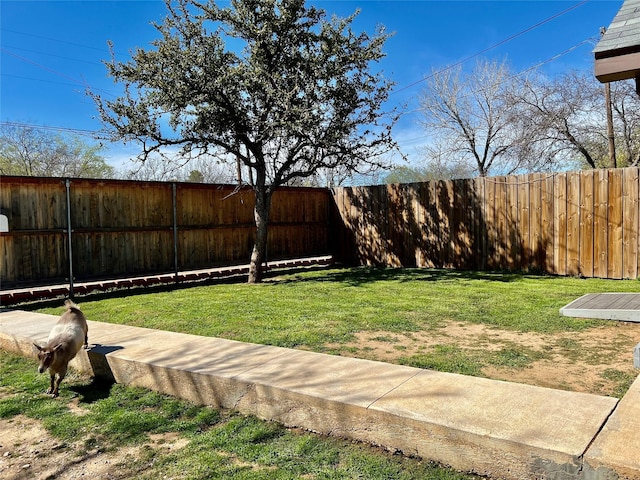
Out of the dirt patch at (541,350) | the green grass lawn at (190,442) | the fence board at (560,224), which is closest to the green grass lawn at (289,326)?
the green grass lawn at (190,442)

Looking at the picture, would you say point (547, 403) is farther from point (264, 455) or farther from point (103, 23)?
point (103, 23)

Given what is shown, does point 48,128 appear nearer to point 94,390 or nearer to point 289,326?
point 289,326

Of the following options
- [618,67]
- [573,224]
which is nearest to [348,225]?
[573,224]

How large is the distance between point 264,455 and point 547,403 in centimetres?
150

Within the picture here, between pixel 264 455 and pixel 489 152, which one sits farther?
pixel 489 152

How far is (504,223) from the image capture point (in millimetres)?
9203

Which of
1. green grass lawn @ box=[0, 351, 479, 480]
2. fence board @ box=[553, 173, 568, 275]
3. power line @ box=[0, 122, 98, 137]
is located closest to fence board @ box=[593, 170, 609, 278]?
fence board @ box=[553, 173, 568, 275]

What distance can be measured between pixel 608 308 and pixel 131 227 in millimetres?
7628

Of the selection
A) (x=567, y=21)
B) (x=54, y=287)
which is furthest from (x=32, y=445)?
(x=567, y=21)

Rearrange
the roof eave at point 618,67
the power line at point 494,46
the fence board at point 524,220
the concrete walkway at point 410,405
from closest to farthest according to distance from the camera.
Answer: the concrete walkway at point 410,405
the roof eave at point 618,67
the fence board at point 524,220
the power line at point 494,46

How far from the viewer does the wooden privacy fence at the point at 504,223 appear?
26.0ft

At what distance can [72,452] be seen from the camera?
8.41 ft

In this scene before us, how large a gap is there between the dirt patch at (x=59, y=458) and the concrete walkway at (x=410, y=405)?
59 cm

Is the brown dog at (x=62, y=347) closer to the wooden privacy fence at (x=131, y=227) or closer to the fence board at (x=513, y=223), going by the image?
the wooden privacy fence at (x=131, y=227)
